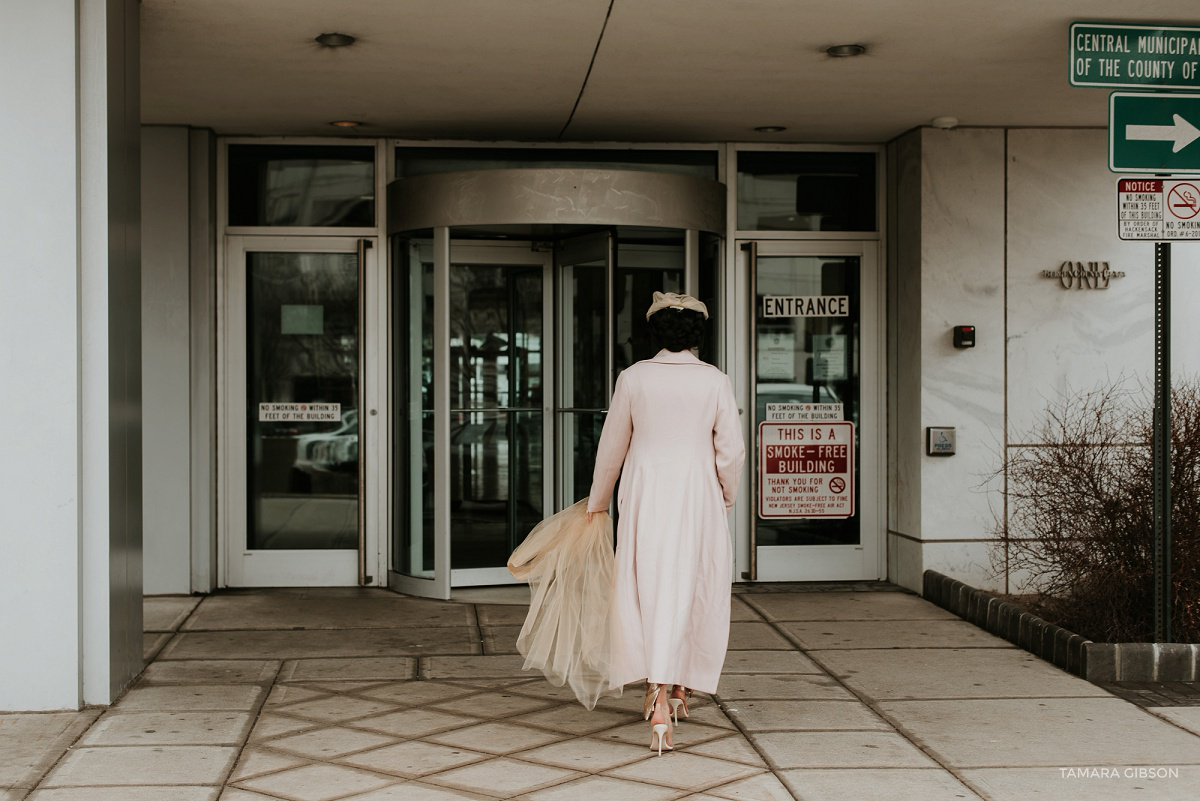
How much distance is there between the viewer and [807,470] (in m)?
8.95

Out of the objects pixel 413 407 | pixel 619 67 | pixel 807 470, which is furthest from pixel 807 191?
pixel 413 407

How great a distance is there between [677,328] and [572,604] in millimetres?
1276

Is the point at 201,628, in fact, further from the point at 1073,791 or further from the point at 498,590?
the point at 1073,791

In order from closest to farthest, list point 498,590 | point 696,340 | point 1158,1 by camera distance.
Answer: point 696,340, point 1158,1, point 498,590

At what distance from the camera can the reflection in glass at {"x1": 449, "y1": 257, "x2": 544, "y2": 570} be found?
336 inches

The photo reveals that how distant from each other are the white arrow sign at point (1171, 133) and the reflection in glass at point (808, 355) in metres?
3.15

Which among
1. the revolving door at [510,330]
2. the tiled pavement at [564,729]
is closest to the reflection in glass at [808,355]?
the revolving door at [510,330]

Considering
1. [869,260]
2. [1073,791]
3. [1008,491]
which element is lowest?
[1073,791]

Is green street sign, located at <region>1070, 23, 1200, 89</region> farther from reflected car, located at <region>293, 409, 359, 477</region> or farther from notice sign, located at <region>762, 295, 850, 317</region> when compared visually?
reflected car, located at <region>293, 409, 359, 477</region>

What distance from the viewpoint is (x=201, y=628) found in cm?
730

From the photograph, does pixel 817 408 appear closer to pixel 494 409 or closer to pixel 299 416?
pixel 494 409

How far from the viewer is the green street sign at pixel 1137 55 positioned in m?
5.99

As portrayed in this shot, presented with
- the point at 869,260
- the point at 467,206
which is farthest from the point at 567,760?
the point at 869,260

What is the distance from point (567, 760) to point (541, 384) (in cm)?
425
